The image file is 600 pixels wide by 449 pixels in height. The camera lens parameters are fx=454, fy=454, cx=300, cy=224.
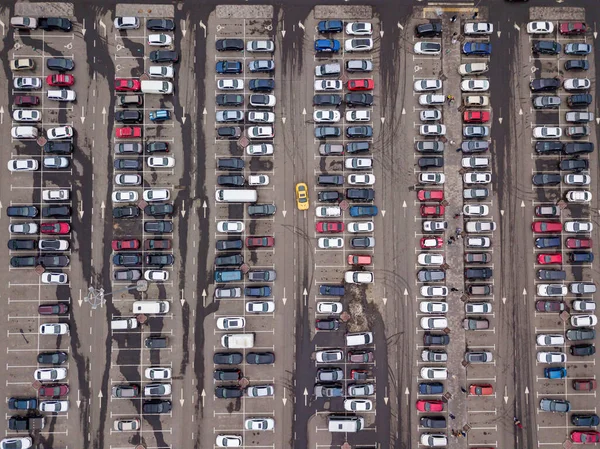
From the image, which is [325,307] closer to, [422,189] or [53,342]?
[422,189]

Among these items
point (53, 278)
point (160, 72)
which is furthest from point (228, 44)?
point (53, 278)

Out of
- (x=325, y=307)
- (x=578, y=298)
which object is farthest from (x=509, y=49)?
(x=325, y=307)

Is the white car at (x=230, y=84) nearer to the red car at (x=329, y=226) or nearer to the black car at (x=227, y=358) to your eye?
the red car at (x=329, y=226)

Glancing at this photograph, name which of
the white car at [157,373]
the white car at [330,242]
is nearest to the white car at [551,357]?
the white car at [330,242]

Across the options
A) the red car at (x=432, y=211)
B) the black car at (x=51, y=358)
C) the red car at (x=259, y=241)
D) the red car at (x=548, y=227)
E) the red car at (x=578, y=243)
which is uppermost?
the red car at (x=432, y=211)

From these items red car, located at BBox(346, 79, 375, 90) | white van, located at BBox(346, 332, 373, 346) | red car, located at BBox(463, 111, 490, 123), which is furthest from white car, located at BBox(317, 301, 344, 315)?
red car, located at BBox(463, 111, 490, 123)

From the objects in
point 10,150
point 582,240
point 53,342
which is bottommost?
point 53,342
